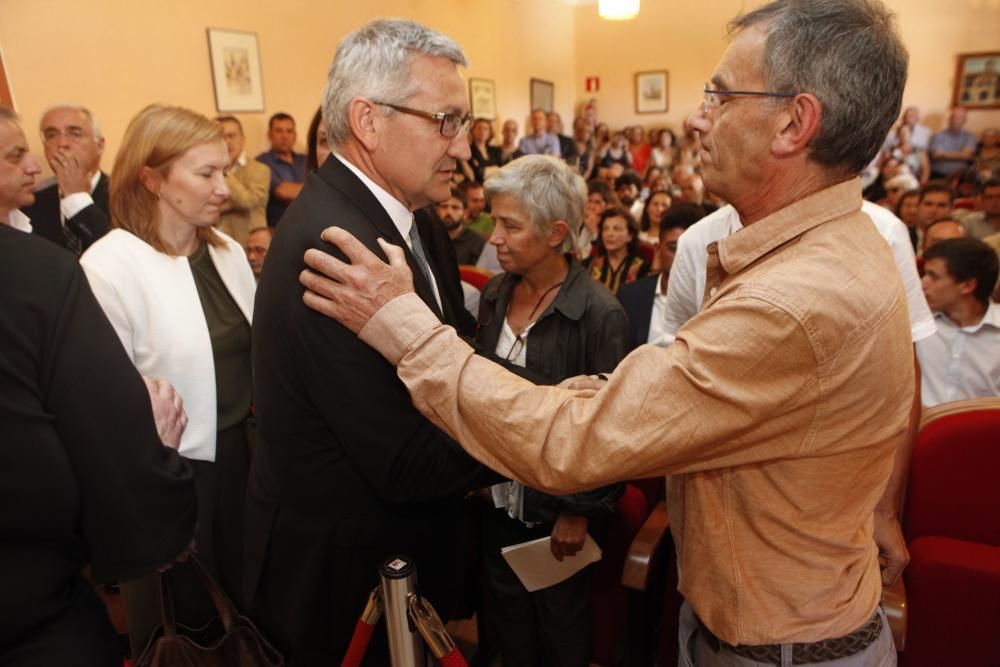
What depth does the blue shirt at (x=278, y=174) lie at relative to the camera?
564 cm

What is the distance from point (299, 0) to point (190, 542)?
21.4ft

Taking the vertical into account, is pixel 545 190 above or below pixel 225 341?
above

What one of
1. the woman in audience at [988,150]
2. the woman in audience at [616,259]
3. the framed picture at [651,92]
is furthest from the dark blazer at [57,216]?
the woman in audience at [988,150]

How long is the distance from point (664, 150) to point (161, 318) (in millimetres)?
11184

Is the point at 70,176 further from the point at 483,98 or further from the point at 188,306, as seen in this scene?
the point at 483,98

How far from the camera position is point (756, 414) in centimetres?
85

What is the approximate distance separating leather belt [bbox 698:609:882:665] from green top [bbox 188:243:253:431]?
1520mm

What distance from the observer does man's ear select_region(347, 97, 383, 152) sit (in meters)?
1.20

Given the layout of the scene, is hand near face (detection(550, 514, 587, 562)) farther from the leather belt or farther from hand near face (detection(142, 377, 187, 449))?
hand near face (detection(142, 377, 187, 449))

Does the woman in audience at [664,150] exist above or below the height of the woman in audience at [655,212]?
above

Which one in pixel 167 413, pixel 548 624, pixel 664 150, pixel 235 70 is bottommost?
pixel 548 624

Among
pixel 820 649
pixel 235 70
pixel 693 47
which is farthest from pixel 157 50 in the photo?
pixel 693 47

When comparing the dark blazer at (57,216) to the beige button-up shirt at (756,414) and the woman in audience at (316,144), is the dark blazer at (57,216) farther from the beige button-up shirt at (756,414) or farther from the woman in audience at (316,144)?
the beige button-up shirt at (756,414)

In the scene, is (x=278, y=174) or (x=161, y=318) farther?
(x=278, y=174)
